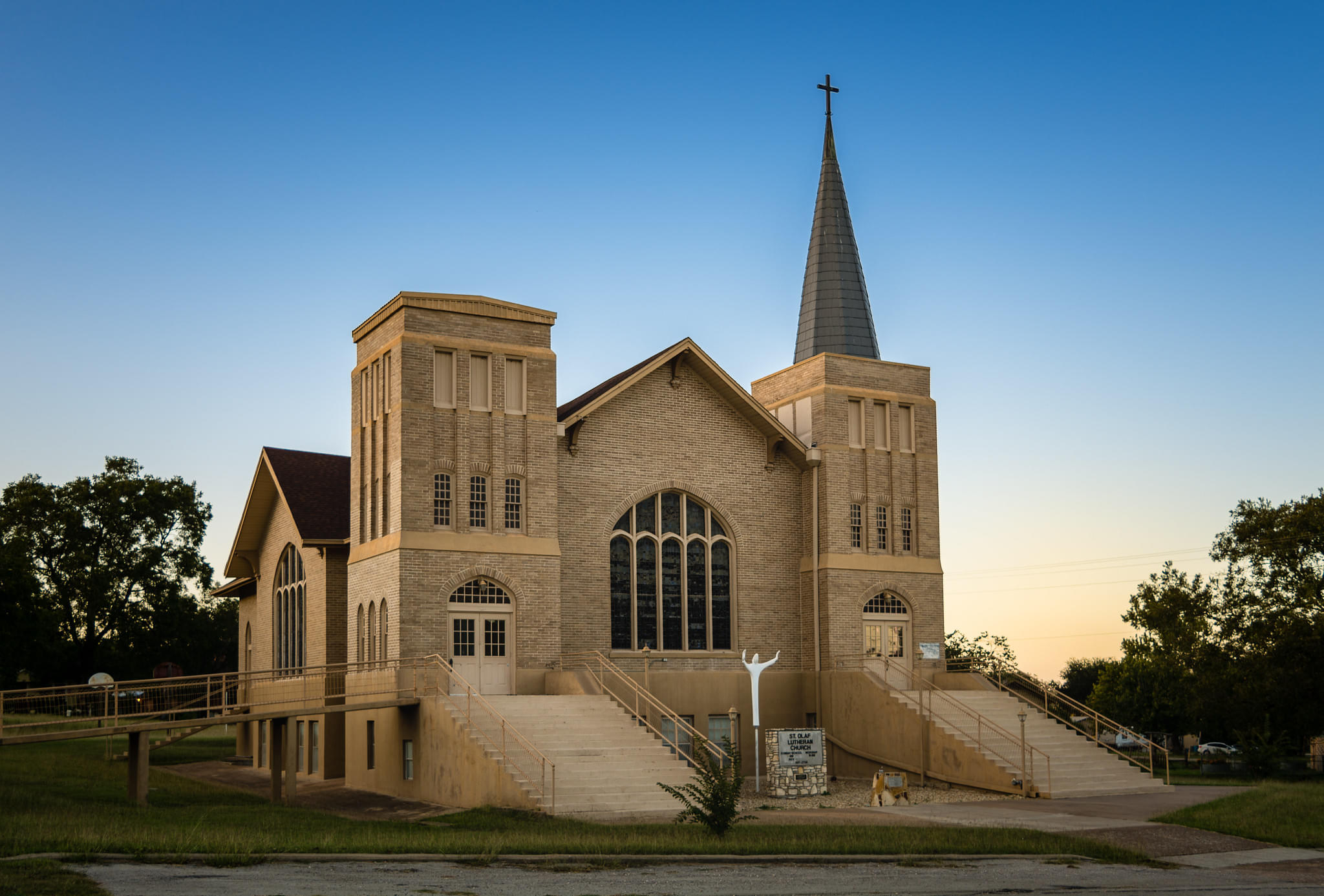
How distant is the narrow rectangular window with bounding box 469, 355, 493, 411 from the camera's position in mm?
30344

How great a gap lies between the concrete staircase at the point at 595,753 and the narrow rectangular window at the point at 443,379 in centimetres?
687

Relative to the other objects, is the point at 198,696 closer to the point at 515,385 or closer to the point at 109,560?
the point at 515,385

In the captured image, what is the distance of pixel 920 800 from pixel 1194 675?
17.6 meters

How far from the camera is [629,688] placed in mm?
30250

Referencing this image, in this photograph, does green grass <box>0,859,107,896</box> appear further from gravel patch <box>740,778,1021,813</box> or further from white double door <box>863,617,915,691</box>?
white double door <box>863,617,915,691</box>

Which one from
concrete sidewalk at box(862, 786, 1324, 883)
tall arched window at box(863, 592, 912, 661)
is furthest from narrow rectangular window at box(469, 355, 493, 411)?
concrete sidewalk at box(862, 786, 1324, 883)

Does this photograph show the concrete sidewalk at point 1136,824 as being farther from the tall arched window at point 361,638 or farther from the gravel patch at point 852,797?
the tall arched window at point 361,638

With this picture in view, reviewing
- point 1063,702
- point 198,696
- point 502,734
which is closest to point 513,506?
point 502,734

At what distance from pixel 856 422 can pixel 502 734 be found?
1469 centimetres

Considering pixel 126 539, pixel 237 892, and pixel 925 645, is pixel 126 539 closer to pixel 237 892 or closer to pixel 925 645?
pixel 925 645

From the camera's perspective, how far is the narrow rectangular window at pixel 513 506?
1198 inches

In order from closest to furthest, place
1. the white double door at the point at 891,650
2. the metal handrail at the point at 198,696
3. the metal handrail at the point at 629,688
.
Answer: the metal handrail at the point at 198,696
the metal handrail at the point at 629,688
the white double door at the point at 891,650

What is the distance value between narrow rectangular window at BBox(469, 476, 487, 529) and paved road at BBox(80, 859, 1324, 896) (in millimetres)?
14138

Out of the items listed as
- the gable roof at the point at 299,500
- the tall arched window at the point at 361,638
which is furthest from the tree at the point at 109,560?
the tall arched window at the point at 361,638
